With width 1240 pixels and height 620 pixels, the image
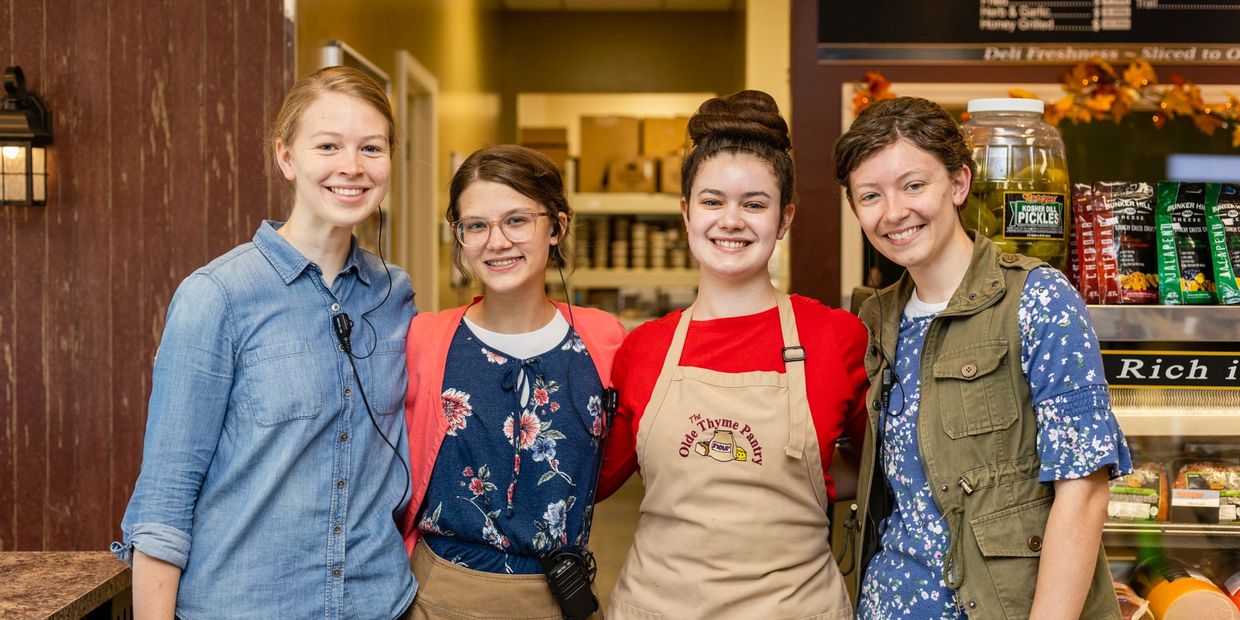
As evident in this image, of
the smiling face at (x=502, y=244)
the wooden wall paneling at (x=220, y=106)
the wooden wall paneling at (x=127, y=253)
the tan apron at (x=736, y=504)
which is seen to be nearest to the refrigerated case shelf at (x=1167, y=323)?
the tan apron at (x=736, y=504)

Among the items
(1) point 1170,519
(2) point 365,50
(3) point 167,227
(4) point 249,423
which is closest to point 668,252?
(2) point 365,50

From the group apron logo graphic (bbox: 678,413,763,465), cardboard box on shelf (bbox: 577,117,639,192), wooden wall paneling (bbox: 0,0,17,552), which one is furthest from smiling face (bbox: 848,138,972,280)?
cardboard box on shelf (bbox: 577,117,639,192)

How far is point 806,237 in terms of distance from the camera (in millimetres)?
3387

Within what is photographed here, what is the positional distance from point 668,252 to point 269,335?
4.81 meters

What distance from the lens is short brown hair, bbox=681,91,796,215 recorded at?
5.74 feet

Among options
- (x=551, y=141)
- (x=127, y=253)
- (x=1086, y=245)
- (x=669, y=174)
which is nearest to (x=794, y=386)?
(x=1086, y=245)

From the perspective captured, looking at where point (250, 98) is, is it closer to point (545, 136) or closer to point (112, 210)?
point (112, 210)

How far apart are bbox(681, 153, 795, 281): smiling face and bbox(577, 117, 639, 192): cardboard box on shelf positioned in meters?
4.54

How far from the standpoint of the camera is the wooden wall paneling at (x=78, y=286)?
2.65 meters

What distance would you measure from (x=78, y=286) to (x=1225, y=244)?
2.66 m

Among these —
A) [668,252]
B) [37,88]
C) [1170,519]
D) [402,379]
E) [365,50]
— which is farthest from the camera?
[668,252]

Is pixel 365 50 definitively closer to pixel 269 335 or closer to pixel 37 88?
pixel 37 88

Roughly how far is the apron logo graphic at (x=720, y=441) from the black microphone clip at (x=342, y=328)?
58 cm

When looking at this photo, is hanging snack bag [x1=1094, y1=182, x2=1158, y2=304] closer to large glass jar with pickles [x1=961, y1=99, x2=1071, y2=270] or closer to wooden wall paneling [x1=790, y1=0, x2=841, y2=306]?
large glass jar with pickles [x1=961, y1=99, x2=1071, y2=270]
